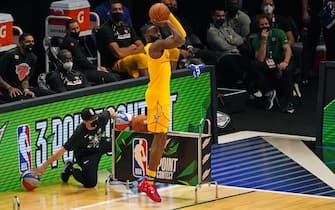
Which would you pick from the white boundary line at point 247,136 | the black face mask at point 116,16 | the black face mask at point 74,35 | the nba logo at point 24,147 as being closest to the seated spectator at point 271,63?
the white boundary line at point 247,136

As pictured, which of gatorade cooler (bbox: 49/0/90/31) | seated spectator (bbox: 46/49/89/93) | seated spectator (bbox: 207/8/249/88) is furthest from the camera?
seated spectator (bbox: 207/8/249/88)

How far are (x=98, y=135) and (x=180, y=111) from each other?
2202mm

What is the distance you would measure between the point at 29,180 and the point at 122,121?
130 cm

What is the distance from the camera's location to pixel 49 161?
14.2m

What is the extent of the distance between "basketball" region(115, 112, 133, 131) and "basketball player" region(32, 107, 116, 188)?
3.6 inches

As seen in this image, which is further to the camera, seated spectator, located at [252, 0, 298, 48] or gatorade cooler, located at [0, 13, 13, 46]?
seated spectator, located at [252, 0, 298, 48]

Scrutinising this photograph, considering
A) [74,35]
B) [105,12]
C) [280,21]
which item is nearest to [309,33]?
[280,21]

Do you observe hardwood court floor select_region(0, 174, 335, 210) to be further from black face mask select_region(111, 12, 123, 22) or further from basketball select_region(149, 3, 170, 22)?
black face mask select_region(111, 12, 123, 22)

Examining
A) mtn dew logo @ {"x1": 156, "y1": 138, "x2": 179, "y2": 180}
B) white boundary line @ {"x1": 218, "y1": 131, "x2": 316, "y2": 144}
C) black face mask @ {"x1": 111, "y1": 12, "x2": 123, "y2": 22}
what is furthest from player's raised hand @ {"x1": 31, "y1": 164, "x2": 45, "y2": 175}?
black face mask @ {"x1": 111, "y1": 12, "x2": 123, "y2": 22}

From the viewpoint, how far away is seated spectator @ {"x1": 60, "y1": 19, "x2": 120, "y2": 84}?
17.2m

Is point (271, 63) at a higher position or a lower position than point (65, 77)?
lower

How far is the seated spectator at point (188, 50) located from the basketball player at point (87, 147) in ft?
11.5

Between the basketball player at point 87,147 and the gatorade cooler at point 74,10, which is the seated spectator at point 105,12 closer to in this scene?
the gatorade cooler at point 74,10

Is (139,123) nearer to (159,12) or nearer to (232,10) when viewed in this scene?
(159,12)
